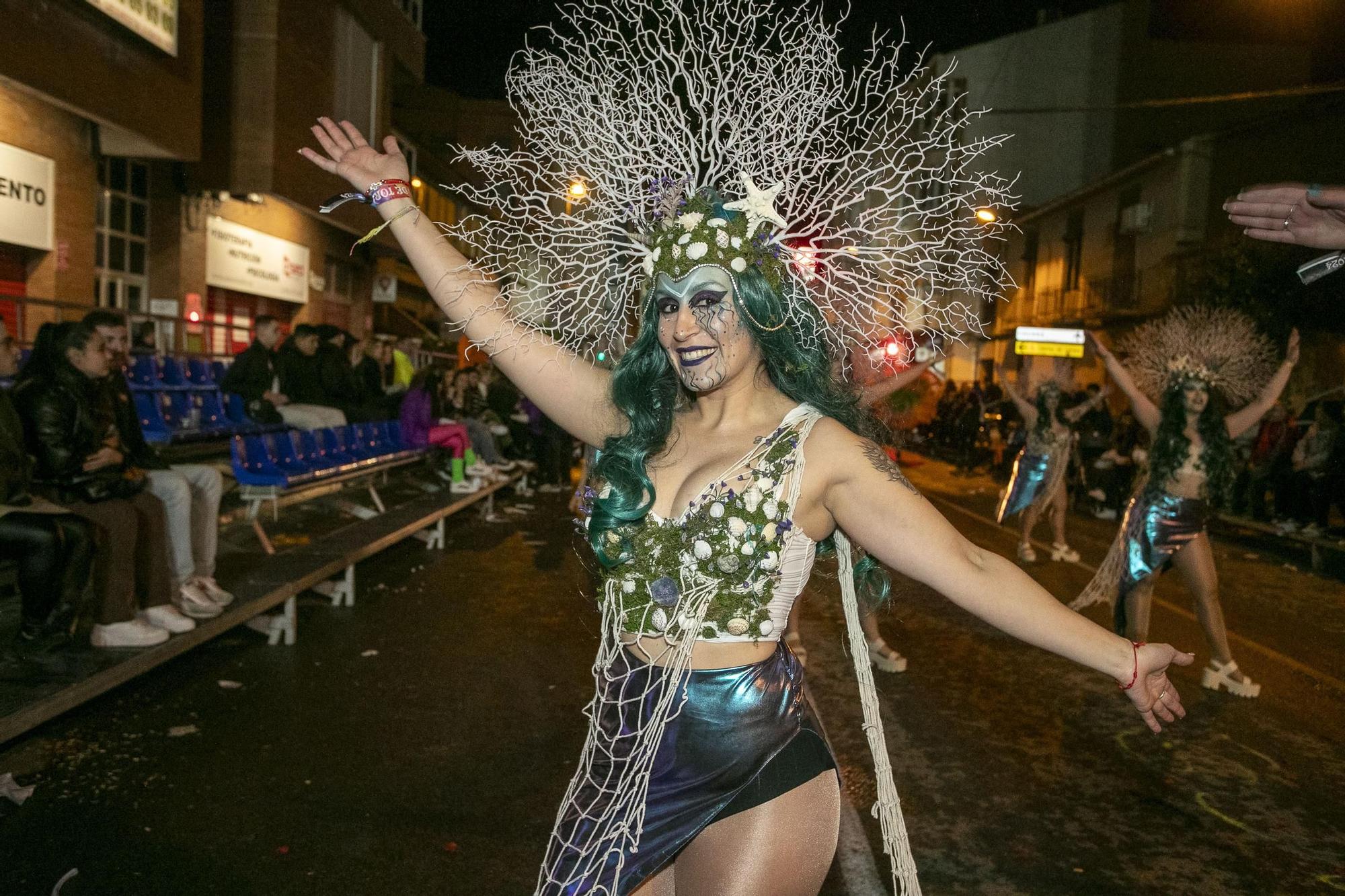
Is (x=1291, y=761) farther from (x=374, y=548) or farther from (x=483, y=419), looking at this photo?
(x=483, y=419)

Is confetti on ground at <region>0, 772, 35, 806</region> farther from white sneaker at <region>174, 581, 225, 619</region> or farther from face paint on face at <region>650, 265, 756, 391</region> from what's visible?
face paint on face at <region>650, 265, 756, 391</region>

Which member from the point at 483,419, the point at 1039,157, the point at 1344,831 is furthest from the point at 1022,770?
the point at 1039,157

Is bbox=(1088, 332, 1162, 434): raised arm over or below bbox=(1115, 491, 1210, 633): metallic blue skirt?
over

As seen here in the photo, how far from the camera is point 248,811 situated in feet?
14.4

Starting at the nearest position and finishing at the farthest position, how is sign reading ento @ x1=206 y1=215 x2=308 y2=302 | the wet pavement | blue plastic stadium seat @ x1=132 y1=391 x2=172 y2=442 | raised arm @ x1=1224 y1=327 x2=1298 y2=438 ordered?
the wet pavement, raised arm @ x1=1224 y1=327 x2=1298 y2=438, blue plastic stadium seat @ x1=132 y1=391 x2=172 y2=442, sign reading ento @ x1=206 y1=215 x2=308 y2=302

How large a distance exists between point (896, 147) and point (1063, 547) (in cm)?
1032

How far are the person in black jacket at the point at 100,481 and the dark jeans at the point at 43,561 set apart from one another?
0.52 ft

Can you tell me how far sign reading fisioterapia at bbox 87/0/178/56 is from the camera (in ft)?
46.4

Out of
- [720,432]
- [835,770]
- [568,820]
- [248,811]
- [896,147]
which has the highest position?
[896,147]

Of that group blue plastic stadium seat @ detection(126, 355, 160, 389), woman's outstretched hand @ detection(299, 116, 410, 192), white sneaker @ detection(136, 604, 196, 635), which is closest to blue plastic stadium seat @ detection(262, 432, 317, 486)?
blue plastic stadium seat @ detection(126, 355, 160, 389)

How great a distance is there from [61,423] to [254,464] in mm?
3727

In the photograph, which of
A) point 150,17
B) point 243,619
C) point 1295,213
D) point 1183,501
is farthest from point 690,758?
point 150,17

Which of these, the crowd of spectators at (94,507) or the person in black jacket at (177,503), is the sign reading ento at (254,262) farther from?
the person in black jacket at (177,503)

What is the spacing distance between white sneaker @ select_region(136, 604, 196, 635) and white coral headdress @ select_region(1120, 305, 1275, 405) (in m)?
6.53
